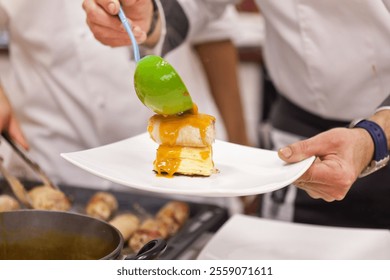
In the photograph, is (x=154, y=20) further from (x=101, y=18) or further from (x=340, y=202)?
(x=340, y=202)

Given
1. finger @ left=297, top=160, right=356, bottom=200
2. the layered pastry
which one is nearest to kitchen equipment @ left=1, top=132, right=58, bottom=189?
the layered pastry

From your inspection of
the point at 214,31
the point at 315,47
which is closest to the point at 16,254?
the point at 315,47

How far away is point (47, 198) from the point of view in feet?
4.20

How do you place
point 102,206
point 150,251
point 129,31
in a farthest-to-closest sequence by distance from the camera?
point 102,206 → point 129,31 → point 150,251

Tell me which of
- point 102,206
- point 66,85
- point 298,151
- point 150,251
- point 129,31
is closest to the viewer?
point 150,251

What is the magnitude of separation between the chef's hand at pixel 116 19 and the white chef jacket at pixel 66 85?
0.37m

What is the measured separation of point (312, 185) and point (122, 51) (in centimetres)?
85

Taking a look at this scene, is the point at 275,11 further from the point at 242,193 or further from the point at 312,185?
the point at 242,193

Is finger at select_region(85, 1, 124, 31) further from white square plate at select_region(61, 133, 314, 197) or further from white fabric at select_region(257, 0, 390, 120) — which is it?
white fabric at select_region(257, 0, 390, 120)

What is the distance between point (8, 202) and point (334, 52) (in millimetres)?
791

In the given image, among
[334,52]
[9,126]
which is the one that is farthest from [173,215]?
[334,52]

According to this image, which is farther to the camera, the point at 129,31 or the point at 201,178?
the point at 129,31

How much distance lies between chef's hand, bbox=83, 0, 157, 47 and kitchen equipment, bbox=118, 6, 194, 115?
A: 0.21 meters

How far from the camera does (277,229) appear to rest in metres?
1.26
